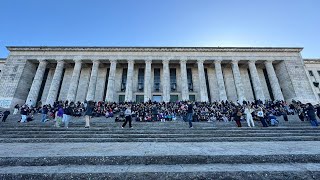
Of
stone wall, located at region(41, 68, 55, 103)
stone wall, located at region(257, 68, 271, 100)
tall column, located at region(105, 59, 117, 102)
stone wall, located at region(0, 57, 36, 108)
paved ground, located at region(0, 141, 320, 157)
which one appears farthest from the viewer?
stone wall, located at region(257, 68, 271, 100)

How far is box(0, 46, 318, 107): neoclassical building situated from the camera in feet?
78.3

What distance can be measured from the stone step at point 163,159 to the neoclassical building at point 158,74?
63.5 feet

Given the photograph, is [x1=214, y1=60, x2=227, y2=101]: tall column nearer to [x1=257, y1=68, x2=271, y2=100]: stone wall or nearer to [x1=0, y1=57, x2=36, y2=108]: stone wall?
[x1=257, y1=68, x2=271, y2=100]: stone wall

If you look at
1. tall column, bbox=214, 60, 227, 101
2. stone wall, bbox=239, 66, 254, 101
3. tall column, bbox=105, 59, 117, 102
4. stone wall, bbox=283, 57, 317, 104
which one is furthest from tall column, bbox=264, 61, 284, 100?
tall column, bbox=105, 59, 117, 102

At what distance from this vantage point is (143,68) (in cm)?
2831

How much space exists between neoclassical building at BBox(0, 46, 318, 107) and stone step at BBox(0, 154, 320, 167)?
1936 centimetres

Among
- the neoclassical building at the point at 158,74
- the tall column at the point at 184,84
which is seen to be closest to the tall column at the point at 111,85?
the neoclassical building at the point at 158,74

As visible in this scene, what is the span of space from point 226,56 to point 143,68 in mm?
13419

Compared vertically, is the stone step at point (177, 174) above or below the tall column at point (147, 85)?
below

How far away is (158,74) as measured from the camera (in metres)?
28.2

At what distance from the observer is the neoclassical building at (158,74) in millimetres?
23875

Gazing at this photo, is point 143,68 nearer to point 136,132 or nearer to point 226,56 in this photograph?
Result: point 226,56

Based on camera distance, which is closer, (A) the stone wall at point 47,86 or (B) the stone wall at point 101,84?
(A) the stone wall at point 47,86

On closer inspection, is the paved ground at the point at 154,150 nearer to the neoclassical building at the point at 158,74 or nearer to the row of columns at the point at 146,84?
the row of columns at the point at 146,84
